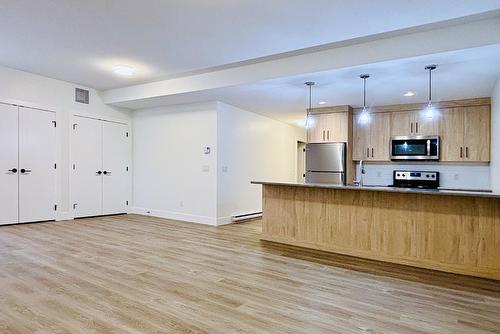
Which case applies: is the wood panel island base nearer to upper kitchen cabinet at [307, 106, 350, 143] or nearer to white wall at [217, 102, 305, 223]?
white wall at [217, 102, 305, 223]

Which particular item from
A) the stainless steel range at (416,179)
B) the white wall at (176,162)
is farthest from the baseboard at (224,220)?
the stainless steel range at (416,179)

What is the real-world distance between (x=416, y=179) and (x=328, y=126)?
2022 mm

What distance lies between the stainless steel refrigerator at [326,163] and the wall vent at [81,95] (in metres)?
4.90

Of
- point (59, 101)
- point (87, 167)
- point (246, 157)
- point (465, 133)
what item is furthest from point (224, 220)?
point (465, 133)

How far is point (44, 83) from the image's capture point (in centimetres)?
602

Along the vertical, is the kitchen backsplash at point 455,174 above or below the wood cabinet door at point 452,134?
below

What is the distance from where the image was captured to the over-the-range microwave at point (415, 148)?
5727 millimetres

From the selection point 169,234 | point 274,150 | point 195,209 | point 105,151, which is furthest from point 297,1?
point 105,151

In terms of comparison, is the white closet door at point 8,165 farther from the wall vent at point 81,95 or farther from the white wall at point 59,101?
the wall vent at point 81,95

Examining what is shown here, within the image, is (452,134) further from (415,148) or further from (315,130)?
(315,130)

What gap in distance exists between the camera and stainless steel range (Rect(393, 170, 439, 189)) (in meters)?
5.98

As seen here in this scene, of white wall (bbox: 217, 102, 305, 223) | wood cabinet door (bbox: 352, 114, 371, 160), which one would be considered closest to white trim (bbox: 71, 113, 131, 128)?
white wall (bbox: 217, 102, 305, 223)

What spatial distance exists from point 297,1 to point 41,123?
217 inches

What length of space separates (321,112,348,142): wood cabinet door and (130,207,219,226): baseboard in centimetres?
294
